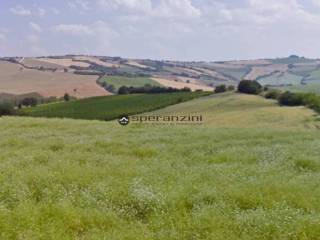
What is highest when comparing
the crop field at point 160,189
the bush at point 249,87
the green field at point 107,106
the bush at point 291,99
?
the crop field at point 160,189

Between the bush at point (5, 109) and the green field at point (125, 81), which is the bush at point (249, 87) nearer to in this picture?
the green field at point (125, 81)

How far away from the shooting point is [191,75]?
623 feet

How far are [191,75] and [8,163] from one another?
176857mm

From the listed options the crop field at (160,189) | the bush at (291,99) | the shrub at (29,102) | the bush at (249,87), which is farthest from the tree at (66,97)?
the crop field at (160,189)

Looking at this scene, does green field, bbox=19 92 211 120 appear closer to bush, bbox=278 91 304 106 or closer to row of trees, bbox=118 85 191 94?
row of trees, bbox=118 85 191 94

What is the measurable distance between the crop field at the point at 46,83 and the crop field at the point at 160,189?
98.6 meters

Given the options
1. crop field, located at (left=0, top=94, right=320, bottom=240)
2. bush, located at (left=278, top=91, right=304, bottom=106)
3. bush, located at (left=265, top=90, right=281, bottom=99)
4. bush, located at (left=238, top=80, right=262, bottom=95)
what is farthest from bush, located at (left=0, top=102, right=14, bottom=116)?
bush, located at (left=238, top=80, right=262, bottom=95)

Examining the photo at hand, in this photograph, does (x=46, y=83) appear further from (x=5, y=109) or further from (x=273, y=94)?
(x=273, y=94)

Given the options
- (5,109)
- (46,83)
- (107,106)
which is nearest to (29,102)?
A: (107,106)

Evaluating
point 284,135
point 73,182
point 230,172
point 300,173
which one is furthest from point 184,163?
point 284,135

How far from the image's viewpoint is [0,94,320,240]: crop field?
9141 mm

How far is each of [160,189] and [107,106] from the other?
83.4m

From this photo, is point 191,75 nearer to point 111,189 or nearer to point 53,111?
point 53,111

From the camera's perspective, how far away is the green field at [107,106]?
84.3m
